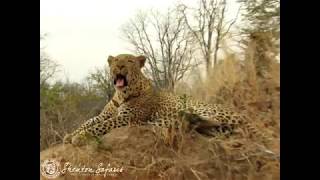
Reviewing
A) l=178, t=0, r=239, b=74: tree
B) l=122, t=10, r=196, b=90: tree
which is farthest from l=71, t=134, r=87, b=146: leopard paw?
l=178, t=0, r=239, b=74: tree

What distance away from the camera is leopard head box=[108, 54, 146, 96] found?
329cm

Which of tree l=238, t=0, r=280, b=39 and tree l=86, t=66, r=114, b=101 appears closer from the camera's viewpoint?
Answer: tree l=238, t=0, r=280, b=39

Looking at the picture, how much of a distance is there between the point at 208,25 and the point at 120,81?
64cm

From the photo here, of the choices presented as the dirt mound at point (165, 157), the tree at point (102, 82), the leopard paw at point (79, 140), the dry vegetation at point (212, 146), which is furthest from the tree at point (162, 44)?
the leopard paw at point (79, 140)

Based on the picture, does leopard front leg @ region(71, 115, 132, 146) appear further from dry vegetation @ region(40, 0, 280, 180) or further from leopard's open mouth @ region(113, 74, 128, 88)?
leopard's open mouth @ region(113, 74, 128, 88)

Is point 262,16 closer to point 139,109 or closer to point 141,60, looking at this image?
point 141,60

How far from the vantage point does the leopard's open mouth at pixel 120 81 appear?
3.32 metres

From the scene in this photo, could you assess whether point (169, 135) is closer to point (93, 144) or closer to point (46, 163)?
point (93, 144)

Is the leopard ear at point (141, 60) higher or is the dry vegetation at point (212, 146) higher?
the leopard ear at point (141, 60)

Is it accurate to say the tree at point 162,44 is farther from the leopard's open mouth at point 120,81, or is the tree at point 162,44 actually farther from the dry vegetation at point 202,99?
the leopard's open mouth at point 120,81

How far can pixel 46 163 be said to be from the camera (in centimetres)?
335

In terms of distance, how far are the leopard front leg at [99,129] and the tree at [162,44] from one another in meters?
0.31

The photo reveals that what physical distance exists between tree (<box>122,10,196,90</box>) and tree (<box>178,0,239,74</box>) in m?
0.06
